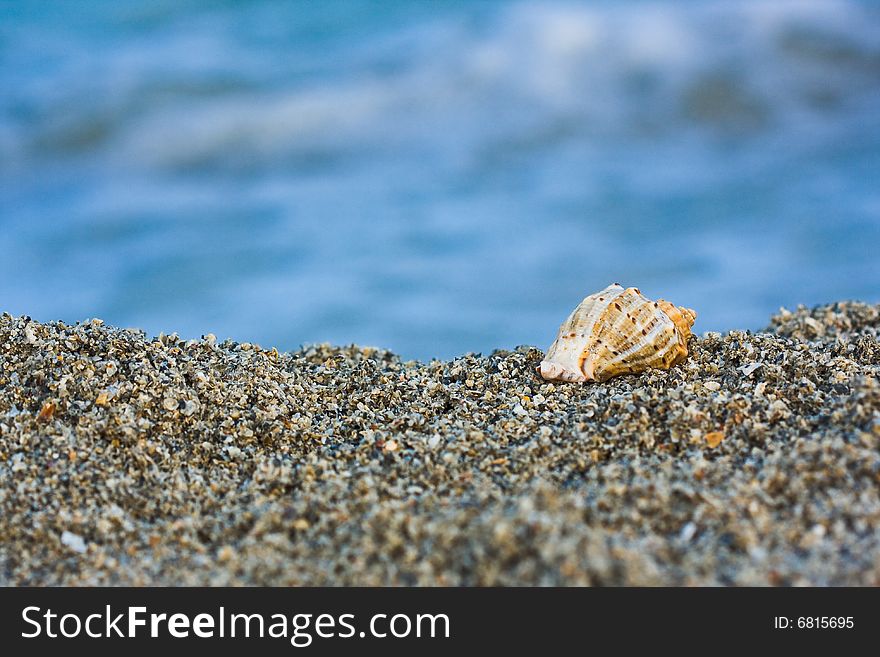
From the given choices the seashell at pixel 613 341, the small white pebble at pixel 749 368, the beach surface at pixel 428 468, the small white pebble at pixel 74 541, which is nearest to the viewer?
the beach surface at pixel 428 468

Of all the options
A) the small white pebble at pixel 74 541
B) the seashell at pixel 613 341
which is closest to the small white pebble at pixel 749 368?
the seashell at pixel 613 341

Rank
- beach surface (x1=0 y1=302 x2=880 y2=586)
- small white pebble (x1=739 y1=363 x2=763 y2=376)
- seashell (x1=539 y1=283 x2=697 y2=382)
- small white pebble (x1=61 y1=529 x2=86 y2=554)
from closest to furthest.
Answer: beach surface (x1=0 y1=302 x2=880 y2=586) → small white pebble (x1=61 y1=529 x2=86 y2=554) → small white pebble (x1=739 y1=363 x2=763 y2=376) → seashell (x1=539 y1=283 x2=697 y2=382)

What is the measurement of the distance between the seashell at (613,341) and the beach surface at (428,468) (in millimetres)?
120

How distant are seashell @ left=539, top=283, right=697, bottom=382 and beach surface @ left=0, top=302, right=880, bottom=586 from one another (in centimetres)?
12

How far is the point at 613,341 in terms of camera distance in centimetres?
484

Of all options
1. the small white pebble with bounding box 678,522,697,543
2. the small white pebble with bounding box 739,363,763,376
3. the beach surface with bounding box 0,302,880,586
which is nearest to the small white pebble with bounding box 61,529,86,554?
the beach surface with bounding box 0,302,880,586

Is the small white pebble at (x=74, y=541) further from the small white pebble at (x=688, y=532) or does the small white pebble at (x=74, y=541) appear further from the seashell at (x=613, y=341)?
the seashell at (x=613, y=341)

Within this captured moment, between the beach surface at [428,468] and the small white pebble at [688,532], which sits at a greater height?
the beach surface at [428,468]

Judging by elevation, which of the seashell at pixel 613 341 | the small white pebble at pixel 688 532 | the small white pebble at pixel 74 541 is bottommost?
the small white pebble at pixel 688 532

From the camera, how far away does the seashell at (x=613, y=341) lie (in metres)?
4.79

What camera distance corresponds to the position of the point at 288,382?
475 centimetres

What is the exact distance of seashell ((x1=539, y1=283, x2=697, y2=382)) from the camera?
4793 mm

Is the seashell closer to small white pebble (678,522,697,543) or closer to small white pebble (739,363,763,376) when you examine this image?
small white pebble (739,363,763,376)
